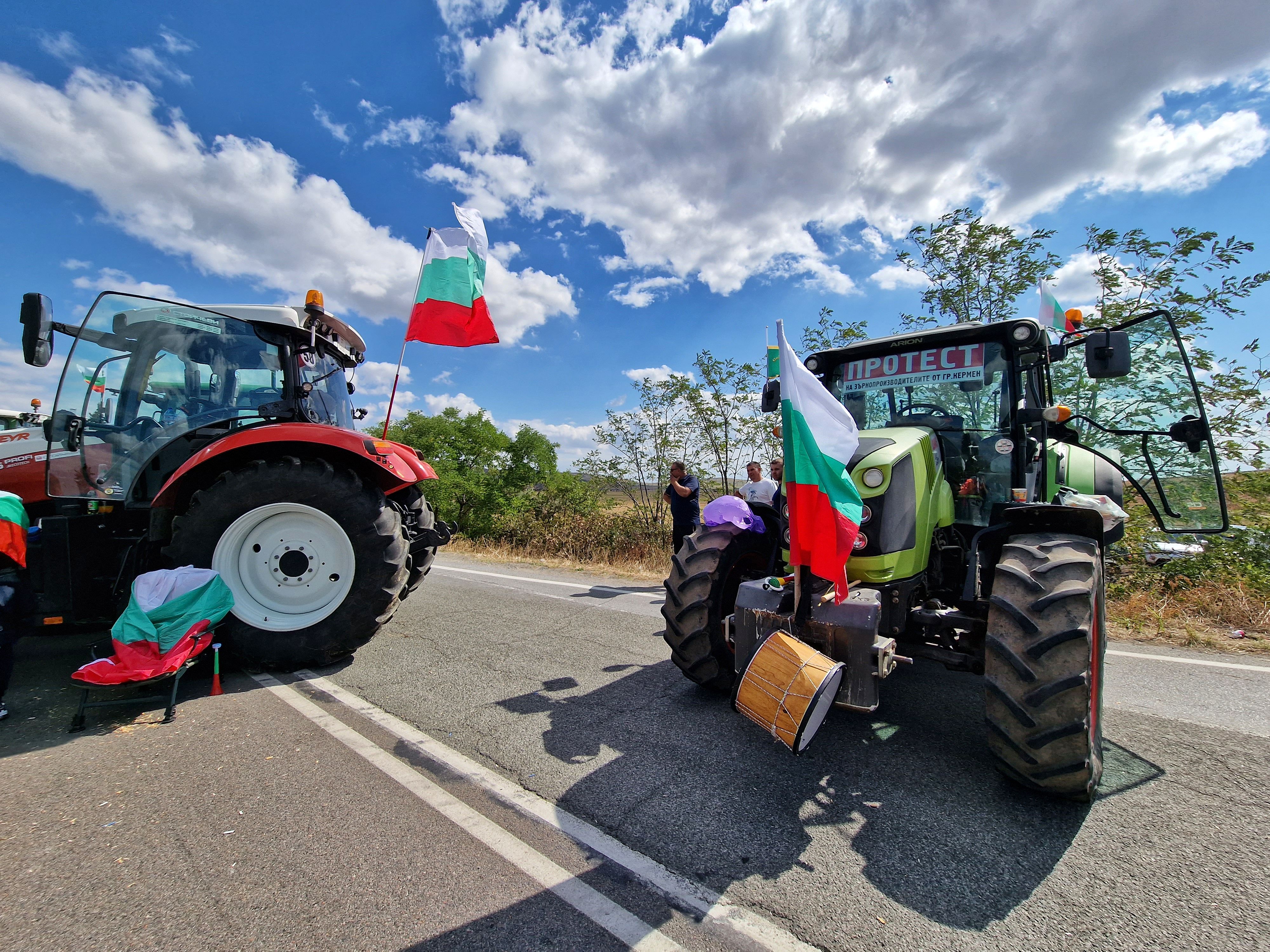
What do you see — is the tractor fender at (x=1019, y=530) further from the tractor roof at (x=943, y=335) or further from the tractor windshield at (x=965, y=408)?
the tractor roof at (x=943, y=335)

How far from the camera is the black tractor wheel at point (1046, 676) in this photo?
2158 mm

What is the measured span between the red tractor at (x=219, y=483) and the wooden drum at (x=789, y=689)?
2.78 metres

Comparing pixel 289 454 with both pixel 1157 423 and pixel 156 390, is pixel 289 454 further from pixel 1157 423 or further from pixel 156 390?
pixel 1157 423

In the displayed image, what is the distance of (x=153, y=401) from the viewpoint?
4258 mm

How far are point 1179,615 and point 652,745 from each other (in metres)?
5.82

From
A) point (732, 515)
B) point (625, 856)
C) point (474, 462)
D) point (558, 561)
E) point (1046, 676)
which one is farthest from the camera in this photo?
point (474, 462)

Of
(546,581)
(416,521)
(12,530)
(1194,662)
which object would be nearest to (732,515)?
(416,521)

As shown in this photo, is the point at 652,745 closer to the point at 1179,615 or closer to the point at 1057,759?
the point at 1057,759

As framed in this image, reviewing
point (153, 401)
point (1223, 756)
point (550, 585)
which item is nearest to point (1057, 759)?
point (1223, 756)

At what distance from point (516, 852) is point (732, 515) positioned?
214cm

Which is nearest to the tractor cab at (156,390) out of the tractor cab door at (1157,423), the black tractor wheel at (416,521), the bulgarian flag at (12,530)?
the bulgarian flag at (12,530)

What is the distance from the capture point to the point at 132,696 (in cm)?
354

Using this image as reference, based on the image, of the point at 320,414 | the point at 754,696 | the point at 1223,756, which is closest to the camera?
the point at 754,696

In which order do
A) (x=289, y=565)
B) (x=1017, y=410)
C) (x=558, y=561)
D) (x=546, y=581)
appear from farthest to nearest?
(x=558, y=561), (x=546, y=581), (x=289, y=565), (x=1017, y=410)
